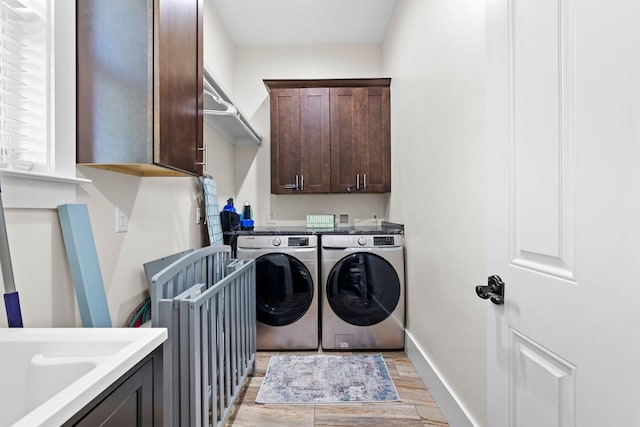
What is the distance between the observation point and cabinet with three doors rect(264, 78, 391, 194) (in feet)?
10.2

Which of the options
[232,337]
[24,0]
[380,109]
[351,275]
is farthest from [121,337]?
[380,109]

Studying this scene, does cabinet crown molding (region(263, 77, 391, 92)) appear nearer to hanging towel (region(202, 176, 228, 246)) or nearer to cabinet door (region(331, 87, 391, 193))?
cabinet door (region(331, 87, 391, 193))

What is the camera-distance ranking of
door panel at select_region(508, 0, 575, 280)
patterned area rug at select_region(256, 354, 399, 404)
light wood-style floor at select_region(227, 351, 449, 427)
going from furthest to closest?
Result: patterned area rug at select_region(256, 354, 399, 404), light wood-style floor at select_region(227, 351, 449, 427), door panel at select_region(508, 0, 575, 280)

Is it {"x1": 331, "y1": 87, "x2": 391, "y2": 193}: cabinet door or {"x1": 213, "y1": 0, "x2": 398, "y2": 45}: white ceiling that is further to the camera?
{"x1": 331, "y1": 87, "x2": 391, "y2": 193}: cabinet door

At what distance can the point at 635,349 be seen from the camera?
55 centimetres

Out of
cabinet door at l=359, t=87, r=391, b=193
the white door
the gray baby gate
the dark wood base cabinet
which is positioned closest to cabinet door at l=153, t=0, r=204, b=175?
the gray baby gate

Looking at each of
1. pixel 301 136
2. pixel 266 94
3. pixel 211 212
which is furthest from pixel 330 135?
pixel 211 212

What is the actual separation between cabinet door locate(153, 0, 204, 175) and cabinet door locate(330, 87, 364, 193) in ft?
5.30

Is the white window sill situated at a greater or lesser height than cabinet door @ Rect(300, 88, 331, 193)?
lesser

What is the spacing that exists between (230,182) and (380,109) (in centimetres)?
160

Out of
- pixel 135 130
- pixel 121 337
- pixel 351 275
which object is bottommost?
pixel 351 275

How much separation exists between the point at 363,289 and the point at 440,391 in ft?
3.17

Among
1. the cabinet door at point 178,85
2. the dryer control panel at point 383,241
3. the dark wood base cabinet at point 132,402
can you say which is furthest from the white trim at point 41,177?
the dryer control panel at point 383,241

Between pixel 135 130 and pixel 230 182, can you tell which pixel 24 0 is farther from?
pixel 230 182
